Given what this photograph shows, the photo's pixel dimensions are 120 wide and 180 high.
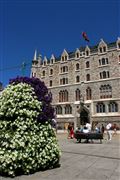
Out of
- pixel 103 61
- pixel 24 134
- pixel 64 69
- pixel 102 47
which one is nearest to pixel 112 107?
pixel 103 61

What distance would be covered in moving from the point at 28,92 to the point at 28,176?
3114 mm

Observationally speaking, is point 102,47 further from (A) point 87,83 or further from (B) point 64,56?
(B) point 64,56

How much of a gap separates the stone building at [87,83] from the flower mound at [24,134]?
3541 cm

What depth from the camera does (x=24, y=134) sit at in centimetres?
836

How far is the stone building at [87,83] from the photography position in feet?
147

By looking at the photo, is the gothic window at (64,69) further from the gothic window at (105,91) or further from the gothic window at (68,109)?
the gothic window at (105,91)

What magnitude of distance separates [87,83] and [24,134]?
41073 millimetres

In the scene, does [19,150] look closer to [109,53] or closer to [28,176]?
[28,176]

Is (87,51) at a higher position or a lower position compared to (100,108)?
higher

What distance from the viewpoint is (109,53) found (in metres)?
47.1

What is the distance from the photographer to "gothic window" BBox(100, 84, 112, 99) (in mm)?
45312

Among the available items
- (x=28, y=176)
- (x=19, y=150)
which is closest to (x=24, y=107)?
(x=19, y=150)

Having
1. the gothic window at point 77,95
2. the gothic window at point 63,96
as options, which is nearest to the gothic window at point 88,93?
the gothic window at point 77,95

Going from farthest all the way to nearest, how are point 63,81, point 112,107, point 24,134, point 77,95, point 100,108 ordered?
1. point 63,81
2. point 77,95
3. point 100,108
4. point 112,107
5. point 24,134
